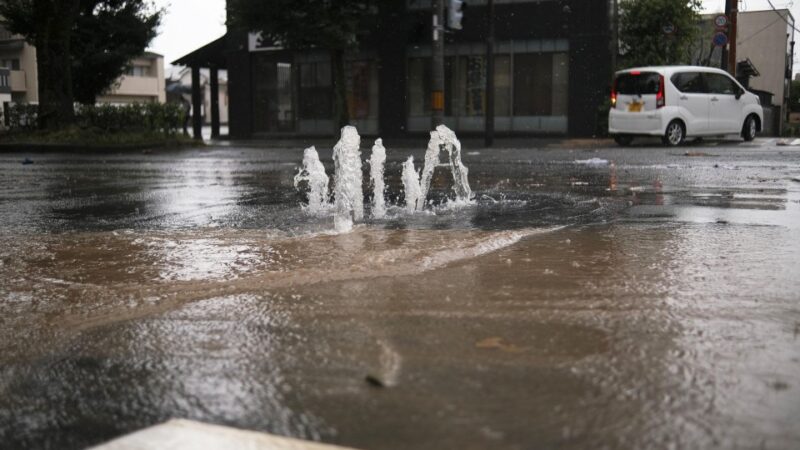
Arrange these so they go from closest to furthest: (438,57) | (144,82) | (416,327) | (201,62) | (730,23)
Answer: (416,327)
(438,57)
(730,23)
(201,62)
(144,82)

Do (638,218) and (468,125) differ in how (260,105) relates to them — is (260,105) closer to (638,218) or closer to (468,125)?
(468,125)

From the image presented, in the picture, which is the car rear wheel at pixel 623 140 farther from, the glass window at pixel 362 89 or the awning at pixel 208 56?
the awning at pixel 208 56

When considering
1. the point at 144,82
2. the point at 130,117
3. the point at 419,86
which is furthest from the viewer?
the point at 144,82

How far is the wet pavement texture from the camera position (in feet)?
7.45

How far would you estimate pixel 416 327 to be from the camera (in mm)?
3197

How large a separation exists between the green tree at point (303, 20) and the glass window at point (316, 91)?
493 centimetres

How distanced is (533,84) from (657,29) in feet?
13.4

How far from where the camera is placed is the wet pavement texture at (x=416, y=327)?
227 centimetres

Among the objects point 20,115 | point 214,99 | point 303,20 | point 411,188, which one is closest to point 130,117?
point 20,115

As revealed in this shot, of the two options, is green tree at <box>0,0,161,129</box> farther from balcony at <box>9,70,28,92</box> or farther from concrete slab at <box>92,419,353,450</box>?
concrete slab at <box>92,419,353,450</box>

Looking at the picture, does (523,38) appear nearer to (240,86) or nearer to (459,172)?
(240,86)

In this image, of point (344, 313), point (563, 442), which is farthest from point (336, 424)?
point (344, 313)

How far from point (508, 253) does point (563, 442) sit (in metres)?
2.79

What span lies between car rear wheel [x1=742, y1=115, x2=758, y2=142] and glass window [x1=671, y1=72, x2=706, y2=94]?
1.65m
